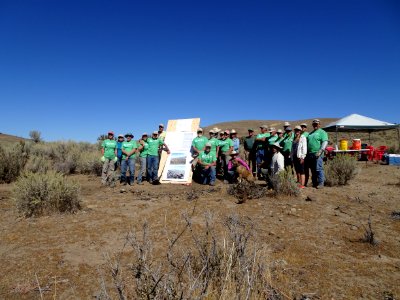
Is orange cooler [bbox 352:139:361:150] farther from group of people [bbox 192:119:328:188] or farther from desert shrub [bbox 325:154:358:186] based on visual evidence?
group of people [bbox 192:119:328:188]

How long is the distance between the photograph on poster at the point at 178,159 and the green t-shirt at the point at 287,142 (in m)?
3.41

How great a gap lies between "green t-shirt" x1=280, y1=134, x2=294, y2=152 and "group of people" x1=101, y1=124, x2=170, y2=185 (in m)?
4.11

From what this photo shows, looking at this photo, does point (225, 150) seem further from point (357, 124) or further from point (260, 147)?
point (357, 124)

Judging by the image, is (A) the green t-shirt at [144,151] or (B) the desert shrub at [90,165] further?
(B) the desert shrub at [90,165]

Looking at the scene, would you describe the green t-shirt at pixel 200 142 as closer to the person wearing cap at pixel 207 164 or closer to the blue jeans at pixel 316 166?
the person wearing cap at pixel 207 164

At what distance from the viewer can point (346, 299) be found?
2824 mm

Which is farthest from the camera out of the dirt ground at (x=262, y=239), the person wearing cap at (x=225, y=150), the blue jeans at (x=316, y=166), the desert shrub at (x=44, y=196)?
the person wearing cap at (x=225, y=150)

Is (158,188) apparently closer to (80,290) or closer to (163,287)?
(80,290)

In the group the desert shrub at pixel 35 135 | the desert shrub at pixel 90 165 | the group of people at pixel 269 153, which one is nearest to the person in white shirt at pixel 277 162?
the group of people at pixel 269 153

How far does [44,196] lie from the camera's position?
19.5 ft

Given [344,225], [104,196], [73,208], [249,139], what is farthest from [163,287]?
[249,139]

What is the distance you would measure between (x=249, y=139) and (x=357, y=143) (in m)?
8.34

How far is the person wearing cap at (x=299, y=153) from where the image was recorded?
312 inches

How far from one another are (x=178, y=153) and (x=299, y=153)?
4359 mm
